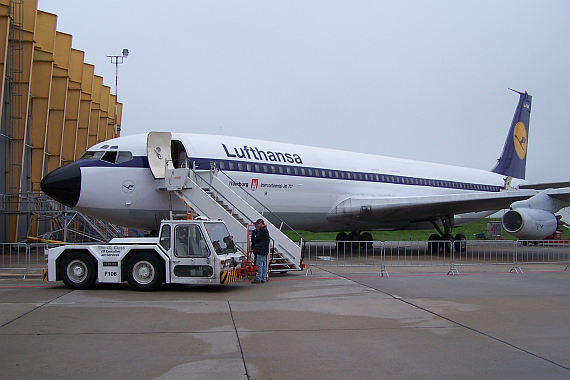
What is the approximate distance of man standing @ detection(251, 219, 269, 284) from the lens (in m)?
10.5

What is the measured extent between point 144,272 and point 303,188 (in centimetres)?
766

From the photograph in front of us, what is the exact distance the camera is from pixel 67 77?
26656 millimetres

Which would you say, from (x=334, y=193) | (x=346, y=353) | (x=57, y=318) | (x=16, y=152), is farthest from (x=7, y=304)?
(x=16, y=152)

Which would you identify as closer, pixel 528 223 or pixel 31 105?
pixel 528 223

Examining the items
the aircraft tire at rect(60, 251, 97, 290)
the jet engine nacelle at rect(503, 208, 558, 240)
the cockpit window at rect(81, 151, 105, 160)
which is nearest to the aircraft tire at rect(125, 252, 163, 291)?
the aircraft tire at rect(60, 251, 97, 290)

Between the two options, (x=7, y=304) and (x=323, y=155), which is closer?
(x=7, y=304)

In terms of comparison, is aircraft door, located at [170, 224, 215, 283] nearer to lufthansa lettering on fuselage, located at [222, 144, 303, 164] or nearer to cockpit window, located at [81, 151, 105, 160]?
cockpit window, located at [81, 151, 105, 160]

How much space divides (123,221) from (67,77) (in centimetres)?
1723

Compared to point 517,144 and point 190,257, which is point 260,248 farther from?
point 517,144

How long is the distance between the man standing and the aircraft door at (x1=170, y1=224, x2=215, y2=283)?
5.04ft

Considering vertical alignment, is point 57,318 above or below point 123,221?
below

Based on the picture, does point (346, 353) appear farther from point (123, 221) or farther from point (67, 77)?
point (67, 77)

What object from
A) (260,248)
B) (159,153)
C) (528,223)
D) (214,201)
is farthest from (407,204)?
(159,153)

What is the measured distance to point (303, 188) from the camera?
16094 millimetres
